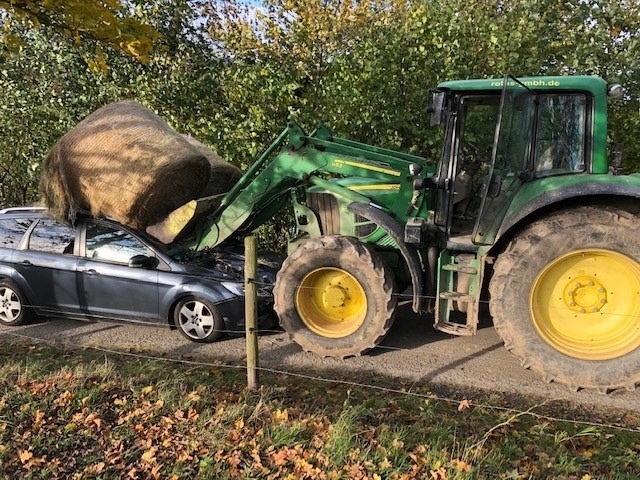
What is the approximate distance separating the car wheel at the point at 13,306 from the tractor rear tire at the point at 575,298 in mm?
5352

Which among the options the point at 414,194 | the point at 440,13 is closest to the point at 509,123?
the point at 414,194

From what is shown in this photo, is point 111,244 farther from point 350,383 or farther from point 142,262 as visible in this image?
point 350,383

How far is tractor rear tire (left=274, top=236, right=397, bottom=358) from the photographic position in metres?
4.80

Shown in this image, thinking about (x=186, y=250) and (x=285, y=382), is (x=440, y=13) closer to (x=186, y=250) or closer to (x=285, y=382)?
(x=186, y=250)

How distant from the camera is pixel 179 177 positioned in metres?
5.66

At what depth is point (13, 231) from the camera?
6.06 m

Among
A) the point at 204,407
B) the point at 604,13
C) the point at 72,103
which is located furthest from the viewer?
the point at 604,13

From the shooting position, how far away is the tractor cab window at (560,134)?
4316 mm

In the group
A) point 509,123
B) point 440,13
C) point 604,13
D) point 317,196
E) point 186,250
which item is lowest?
point 186,250

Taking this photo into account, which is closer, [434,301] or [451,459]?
[451,459]

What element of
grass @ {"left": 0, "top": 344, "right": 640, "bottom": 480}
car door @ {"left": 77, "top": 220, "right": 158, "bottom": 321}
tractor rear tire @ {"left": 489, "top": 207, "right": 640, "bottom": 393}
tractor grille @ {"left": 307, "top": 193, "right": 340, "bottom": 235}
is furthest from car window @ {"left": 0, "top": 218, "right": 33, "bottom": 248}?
tractor rear tire @ {"left": 489, "top": 207, "right": 640, "bottom": 393}

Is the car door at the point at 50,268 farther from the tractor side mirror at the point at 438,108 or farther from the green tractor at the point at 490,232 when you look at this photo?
the tractor side mirror at the point at 438,108

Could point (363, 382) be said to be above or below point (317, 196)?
below

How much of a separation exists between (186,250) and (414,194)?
2.74 m
